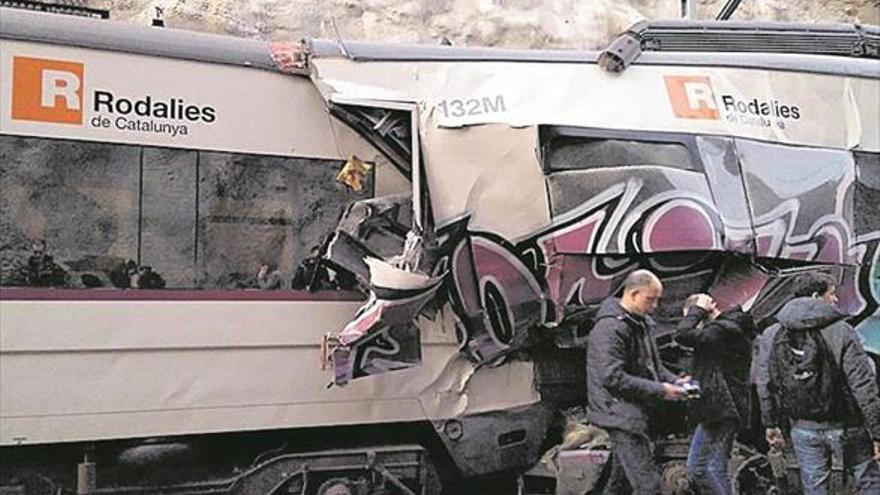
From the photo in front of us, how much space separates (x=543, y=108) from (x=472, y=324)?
4.59 feet

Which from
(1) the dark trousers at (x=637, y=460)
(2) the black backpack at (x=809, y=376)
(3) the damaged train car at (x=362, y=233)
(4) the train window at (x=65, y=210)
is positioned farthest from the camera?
(2) the black backpack at (x=809, y=376)

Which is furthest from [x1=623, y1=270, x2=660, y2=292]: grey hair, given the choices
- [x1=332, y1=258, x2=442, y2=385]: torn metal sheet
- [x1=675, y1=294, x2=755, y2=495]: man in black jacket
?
[x1=332, y1=258, x2=442, y2=385]: torn metal sheet

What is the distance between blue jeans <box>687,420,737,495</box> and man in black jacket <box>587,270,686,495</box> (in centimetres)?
71

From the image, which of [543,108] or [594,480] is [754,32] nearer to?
[543,108]

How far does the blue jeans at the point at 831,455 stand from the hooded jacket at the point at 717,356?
1.71 feet

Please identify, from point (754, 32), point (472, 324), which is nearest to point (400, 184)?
point (472, 324)

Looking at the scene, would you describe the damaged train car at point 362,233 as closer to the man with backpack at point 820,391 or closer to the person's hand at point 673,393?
the man with backpack at point 820,391

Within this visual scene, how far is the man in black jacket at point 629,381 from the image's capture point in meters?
6.09

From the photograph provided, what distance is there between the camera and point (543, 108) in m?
6.97

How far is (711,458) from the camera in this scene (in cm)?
688

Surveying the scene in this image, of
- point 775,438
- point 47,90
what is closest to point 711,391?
point 775,438

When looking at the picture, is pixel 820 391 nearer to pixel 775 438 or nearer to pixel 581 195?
pixel 775 438

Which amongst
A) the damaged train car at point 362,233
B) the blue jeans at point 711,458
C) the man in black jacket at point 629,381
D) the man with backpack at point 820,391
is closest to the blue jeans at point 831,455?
the man with backpack at point 820,391

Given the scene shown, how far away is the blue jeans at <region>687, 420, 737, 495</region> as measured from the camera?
686cm
